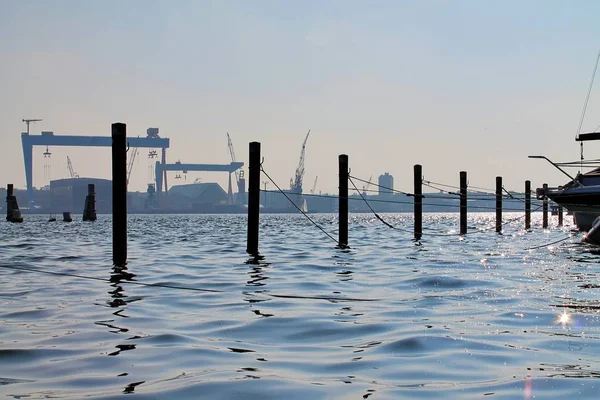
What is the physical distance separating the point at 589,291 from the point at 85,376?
8.52 meters

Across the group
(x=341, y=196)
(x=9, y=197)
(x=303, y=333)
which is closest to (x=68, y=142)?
(x=9, y=197)

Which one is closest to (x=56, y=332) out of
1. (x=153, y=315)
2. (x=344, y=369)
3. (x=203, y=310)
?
(x=153, y=315)

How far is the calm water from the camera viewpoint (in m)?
5.97

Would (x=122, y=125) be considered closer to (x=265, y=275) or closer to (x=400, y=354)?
(x=265, y=275)

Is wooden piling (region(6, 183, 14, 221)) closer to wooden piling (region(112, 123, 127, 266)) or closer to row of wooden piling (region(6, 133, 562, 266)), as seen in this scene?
row of wooden piling (region(6, 133, 562, 266))

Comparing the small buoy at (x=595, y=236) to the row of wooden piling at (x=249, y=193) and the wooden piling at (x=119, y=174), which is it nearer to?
the row of wooden piling at (x=249, y=193)

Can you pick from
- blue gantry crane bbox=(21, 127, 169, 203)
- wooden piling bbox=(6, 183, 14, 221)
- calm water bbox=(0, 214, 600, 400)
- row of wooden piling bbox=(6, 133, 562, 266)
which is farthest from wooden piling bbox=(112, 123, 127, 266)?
blue gantry crane bbox=(21, 127, 169, 203)

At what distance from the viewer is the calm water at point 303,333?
19.6 ft

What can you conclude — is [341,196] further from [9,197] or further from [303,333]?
[9,197]

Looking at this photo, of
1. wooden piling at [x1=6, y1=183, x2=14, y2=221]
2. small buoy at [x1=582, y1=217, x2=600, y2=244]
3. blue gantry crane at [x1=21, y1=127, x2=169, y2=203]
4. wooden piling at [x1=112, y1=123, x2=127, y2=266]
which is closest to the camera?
wooden piling at [x1=112, y1=123, x2=127, y2=266]

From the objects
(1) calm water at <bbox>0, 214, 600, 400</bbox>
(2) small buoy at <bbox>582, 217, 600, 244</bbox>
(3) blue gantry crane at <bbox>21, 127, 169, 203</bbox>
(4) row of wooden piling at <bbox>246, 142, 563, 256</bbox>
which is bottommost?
(1) calm water at <bbox>0, 214, 600, 400</bbox>

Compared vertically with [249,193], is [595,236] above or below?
below

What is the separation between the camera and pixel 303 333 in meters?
8.38

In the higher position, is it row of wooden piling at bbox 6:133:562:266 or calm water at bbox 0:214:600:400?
row of wooden piling at bbox 6:133:562:266
